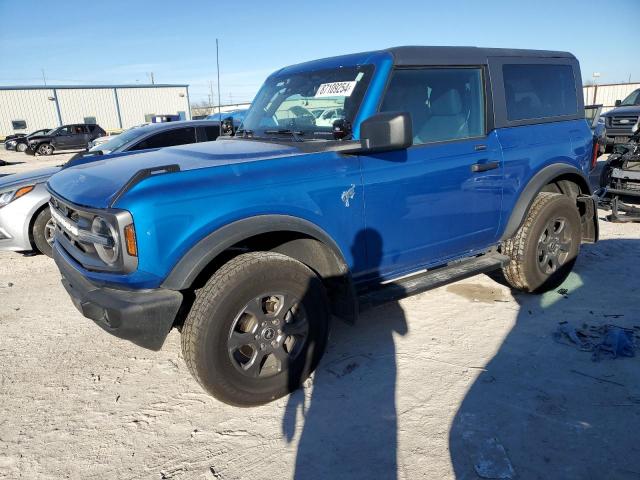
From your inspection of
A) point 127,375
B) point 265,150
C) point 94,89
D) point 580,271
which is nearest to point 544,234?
point 580,271

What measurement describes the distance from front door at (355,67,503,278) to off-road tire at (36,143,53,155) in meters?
26.4

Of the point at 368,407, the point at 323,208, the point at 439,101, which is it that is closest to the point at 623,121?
the point at 439,101

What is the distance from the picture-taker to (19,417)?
287 centimetres

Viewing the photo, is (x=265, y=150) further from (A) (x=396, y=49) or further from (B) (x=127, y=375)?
(B) (x=127, y=375)

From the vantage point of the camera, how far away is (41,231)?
5781 mm

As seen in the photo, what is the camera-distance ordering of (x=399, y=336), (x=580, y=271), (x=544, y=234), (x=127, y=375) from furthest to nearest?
(x=580, y=271)
(x=544, y=234)
(x=399, y=336)
(x=127, y=375)

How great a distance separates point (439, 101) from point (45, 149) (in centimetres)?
2646

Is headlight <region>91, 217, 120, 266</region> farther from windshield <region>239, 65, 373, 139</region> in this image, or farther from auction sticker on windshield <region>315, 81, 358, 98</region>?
auction sticker on windshield <region>315, 81, 358, 98</region>

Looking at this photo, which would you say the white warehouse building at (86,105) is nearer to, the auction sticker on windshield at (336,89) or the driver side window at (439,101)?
the auction sticker on windshield at (336,89)

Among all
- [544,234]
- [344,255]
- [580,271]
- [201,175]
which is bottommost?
[580,271]

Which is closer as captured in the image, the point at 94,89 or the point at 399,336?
the point at 399,336

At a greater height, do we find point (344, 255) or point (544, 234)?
point (344, 255)

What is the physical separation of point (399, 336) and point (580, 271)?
2.48m

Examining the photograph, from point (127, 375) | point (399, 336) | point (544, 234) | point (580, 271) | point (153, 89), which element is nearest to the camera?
point (127, 375)
